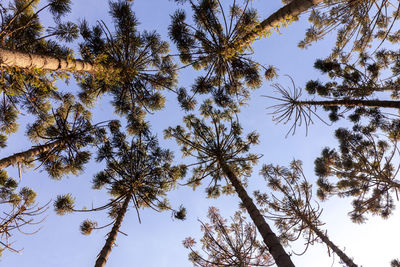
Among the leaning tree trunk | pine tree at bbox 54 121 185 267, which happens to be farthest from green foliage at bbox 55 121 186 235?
the leaning tree trunk

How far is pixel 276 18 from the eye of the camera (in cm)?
578

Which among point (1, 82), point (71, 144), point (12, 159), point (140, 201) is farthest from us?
point (140, 201)

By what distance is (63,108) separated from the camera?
28.2 feet

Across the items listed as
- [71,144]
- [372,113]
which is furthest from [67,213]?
[372,113]

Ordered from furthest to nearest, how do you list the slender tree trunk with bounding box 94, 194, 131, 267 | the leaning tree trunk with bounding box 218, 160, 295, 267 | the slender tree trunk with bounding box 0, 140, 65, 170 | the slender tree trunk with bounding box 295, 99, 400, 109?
the slender tree trunk with bounding box 295, 99, 400, 109
the slender tree trunk with bounding box 0, 140, 65, 170
the slender tree trunk with bounding box 94, 194, 131, 267
the leaning tree trunk with bounding box 218, 160, 295, 267

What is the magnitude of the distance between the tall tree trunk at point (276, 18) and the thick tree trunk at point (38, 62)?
14.6 ft

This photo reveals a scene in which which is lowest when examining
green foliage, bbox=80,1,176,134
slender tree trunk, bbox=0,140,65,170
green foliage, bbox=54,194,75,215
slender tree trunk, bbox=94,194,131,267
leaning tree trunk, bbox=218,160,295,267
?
leaning tree trunk, bbox=218,160,295,267

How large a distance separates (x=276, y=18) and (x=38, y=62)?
577 centimetres

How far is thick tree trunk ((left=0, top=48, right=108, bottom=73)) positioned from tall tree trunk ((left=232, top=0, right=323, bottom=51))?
4.45 meters

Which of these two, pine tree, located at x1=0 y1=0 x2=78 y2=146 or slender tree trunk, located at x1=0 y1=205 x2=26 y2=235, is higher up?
pine tree, located at x1=0 y1=0 x2=78 y2=146

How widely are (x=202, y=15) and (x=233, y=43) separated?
2.03 metres

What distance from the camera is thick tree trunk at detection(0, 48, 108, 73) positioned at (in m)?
3.53

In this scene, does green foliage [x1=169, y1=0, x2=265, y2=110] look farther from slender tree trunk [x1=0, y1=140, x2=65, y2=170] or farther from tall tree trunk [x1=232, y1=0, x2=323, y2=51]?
slender tree trunk [x1=0, y1=140, x2=65, y2=170]

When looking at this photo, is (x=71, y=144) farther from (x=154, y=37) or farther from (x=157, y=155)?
(x=154, y=37)
